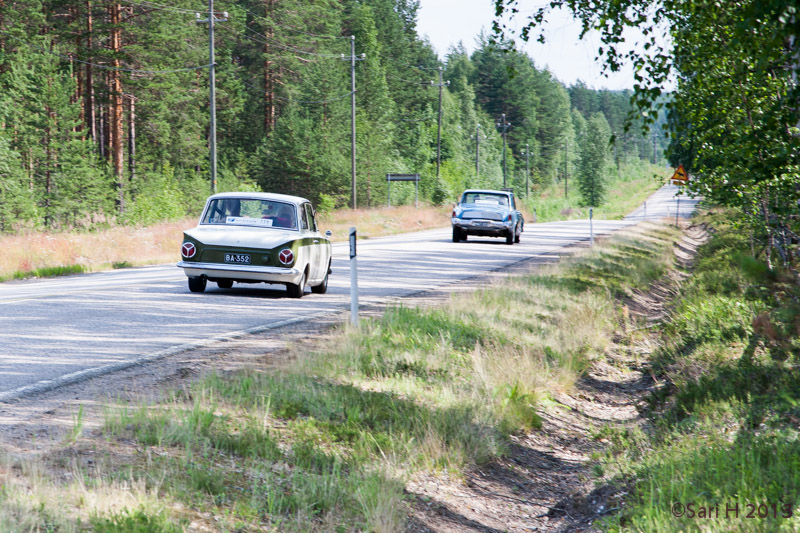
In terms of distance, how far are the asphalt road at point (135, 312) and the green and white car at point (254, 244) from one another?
39 centimetres

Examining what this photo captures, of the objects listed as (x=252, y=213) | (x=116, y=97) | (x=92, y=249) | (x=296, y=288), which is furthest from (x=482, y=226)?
(x=116, y=97)

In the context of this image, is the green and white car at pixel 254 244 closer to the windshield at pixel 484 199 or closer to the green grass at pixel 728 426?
the green grass at pixel 728 426

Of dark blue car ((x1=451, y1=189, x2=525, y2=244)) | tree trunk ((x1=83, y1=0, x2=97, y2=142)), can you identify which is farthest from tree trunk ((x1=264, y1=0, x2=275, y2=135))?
dark blue car ((x1=451, y1=189, x2=525, y2=244))

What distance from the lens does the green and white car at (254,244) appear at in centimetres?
1223

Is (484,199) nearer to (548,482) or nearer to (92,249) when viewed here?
(92,249)

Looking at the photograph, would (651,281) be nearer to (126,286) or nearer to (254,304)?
(254,304)

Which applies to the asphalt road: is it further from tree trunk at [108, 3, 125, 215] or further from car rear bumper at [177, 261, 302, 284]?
tree trunk at [108, 3, 125, 215]

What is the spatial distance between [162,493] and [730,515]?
2870 millimetres

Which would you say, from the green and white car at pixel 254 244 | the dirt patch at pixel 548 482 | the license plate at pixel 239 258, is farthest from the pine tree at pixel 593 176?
the dirt patch at pixel 548 482

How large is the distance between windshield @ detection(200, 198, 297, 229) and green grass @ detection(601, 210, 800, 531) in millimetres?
6068

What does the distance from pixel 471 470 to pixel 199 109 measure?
6028cm

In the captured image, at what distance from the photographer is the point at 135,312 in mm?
10719

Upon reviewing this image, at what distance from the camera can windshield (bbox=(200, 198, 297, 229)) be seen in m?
12.9

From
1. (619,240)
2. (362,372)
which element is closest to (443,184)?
(619,240)
